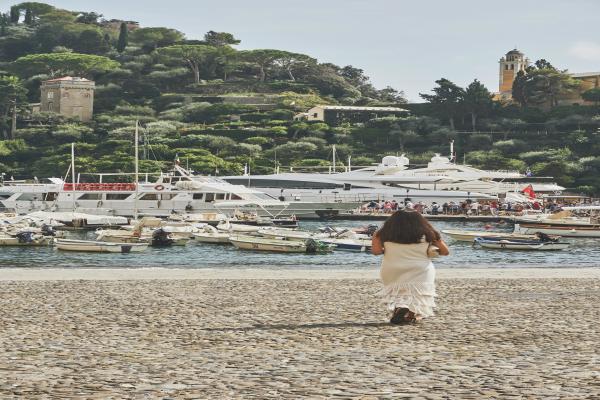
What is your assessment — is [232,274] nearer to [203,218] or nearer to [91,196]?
[203,218]

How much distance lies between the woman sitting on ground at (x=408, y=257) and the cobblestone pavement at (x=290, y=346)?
1.34 feet

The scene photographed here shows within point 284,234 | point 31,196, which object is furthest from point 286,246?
point 31,196

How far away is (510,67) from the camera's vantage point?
160625 millimetres

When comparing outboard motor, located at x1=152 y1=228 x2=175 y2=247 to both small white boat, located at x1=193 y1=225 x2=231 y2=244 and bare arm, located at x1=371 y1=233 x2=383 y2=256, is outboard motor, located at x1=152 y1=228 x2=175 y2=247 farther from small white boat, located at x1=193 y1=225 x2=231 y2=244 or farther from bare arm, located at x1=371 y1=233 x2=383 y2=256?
bare arm, located at x1=371 y1=233 x2=383 y2=256

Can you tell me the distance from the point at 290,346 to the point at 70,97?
452 ft

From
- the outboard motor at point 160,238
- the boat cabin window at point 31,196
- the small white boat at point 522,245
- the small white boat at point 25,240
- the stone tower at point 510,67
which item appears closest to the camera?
the small white boat at point 25,240

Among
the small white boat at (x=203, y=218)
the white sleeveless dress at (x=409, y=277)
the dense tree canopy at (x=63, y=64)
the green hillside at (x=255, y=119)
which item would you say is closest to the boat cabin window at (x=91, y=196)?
the small white boat at (x=203, y=218)

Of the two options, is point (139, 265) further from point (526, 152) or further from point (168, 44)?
point (168, 44)

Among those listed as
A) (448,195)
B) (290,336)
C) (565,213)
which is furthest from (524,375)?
(448,195)

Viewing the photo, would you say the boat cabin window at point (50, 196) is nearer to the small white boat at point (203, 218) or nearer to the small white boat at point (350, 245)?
the small white boat at point (203, 218)

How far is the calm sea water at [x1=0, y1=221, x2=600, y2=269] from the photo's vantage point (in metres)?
40.1

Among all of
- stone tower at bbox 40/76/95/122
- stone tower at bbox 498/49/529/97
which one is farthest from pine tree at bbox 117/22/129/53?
stone tower at bbox 498/49/529/97

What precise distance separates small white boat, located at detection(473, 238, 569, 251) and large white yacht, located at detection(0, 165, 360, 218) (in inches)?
951

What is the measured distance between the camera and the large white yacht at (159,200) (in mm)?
73812
